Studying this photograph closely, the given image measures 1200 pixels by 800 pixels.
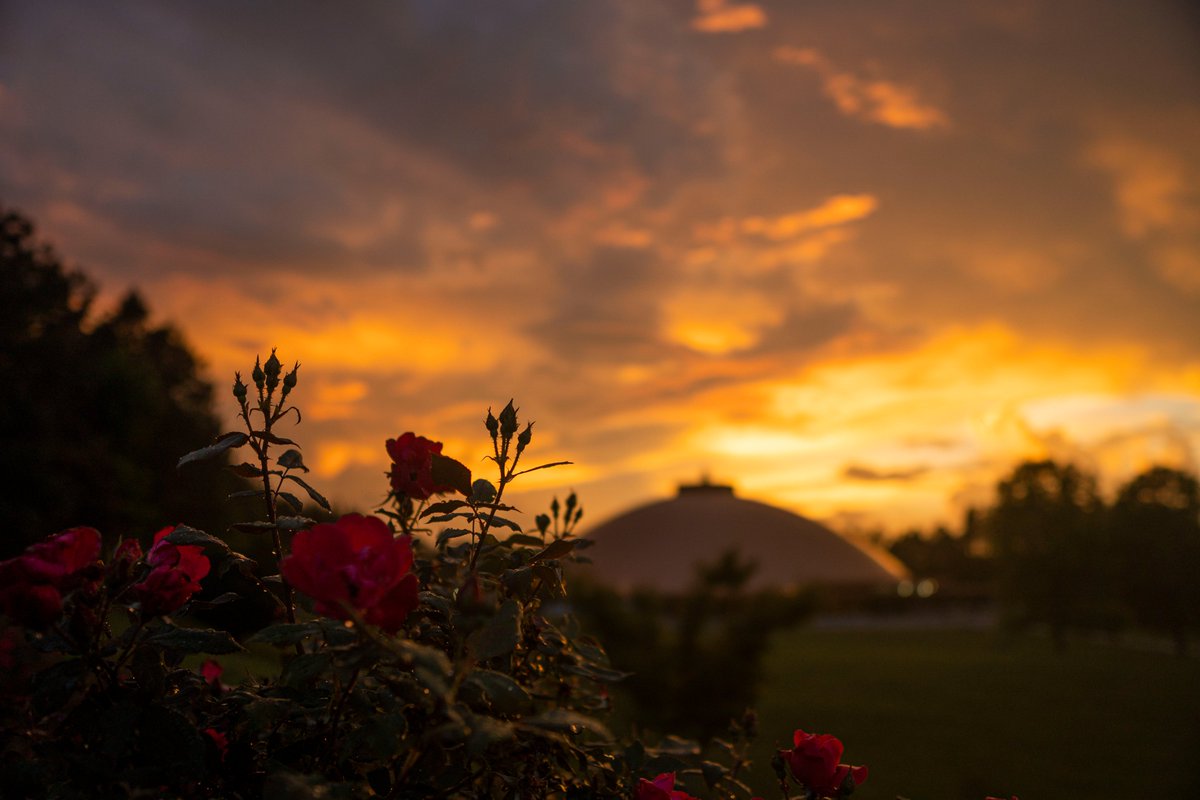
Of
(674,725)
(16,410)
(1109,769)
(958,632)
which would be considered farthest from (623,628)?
(958,632)

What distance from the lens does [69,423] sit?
22266 mm

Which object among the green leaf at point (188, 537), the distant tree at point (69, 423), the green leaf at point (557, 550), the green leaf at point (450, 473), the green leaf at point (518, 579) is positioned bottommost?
the green leaf at point (518, 579)

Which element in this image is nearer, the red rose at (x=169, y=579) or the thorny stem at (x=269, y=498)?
the red rose at (x=169, y=579)

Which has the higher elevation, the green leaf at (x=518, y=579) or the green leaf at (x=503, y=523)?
the green leaf at (x=503, y=523)

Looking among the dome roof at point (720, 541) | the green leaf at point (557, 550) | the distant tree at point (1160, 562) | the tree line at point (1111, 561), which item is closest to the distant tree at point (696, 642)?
the green leaf at point (557, 550)

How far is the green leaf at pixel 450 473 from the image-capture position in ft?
6.48

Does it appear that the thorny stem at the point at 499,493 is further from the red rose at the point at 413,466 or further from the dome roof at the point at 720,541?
the dome roof at the point at 720,541

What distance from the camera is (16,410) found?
63.4ft

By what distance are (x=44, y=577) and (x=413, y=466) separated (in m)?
0.83

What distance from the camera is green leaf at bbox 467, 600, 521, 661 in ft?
4.42

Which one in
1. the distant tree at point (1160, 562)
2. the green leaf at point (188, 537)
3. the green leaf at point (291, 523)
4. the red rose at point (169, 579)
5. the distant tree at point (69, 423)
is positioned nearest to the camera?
the red rose at point (169, 579)

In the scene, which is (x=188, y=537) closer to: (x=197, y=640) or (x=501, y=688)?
(x=197, y=640)

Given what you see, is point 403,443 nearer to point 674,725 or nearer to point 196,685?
point 196,685

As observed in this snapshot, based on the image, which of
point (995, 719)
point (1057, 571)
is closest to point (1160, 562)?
point (1057, 571)
